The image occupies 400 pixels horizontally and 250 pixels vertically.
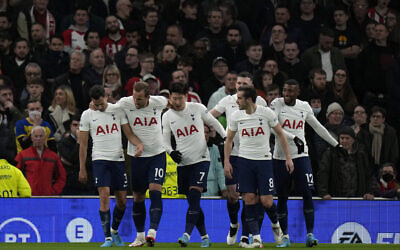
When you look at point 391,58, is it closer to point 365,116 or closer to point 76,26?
point 365,116

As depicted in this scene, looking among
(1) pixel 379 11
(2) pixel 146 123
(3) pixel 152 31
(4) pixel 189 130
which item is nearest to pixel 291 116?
(4) pixel 189 130

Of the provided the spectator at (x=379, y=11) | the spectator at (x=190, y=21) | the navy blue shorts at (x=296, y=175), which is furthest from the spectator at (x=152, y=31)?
the navy blue shorts at (x=296, y=175)

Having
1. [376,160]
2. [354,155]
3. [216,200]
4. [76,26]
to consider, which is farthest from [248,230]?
[76,26]

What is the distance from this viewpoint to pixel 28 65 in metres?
21.2

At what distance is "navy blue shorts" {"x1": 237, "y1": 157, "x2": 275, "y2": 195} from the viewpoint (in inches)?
625

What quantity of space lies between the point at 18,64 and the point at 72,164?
3.43 meters

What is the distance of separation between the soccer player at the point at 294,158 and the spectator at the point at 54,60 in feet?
23.2

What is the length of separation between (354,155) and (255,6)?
6946 millimetres

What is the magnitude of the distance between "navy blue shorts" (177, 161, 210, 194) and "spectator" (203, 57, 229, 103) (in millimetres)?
5222

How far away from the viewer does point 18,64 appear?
2191cm

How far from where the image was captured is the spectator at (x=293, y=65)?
22469 millimetres

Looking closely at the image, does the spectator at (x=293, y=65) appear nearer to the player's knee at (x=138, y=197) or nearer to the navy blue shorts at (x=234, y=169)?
the navy blue shorts at (x=234, y=169)

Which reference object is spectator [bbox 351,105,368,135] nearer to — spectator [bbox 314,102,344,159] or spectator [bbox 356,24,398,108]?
spectator [bbox 314,102,344,159]

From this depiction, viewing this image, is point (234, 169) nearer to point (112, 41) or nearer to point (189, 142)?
point (189, 142)
